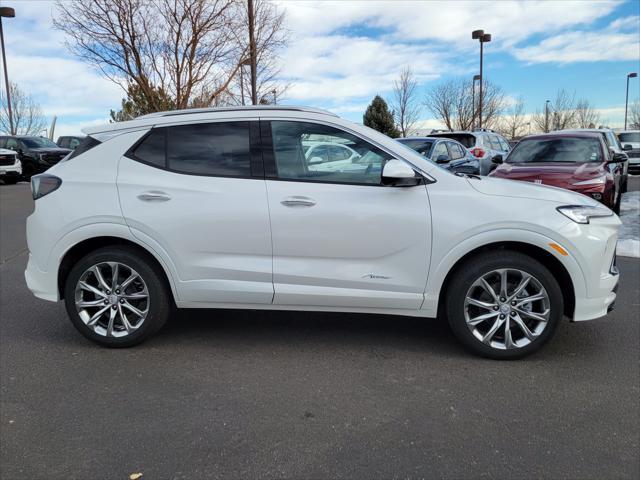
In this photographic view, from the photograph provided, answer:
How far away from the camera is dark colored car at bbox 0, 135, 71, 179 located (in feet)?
69.6

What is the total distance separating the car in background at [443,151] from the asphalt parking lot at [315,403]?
637 centimetres

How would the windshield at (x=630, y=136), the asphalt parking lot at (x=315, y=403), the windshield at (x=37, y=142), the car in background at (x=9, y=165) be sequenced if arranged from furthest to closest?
1. the windshield at (x=630, y=136)
2. the windshield at (x=37, y=142)
3. the car in background at (x=9, y=165)
4. the asphalt parking lot at (x=315, y=403)

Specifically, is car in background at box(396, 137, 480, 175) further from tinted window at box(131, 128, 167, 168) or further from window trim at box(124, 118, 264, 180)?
tinted window at box(131, 128, 167, 168)

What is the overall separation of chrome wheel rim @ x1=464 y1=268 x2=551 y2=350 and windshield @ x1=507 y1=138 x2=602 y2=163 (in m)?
6.26

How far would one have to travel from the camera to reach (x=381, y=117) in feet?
116

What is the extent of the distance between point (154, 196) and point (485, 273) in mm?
2479

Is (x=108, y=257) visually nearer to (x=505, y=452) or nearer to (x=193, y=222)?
(x=193, y=222)

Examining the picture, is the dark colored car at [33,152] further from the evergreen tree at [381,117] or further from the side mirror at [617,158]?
the evergreen tree at [381,117]

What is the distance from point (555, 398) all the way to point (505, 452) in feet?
2.58

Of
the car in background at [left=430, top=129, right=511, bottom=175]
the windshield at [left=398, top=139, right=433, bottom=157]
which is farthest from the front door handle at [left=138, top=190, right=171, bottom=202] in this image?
the car in background at [left=430, top=129, right=511, bottom=175]

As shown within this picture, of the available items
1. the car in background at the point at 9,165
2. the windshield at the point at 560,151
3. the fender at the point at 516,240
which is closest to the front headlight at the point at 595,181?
the windshield at the point at 560,151

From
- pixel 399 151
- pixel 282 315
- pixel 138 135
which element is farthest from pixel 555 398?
pixel 138 135

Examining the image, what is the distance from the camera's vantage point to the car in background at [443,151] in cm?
1068

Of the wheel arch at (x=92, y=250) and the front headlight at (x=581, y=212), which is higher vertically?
the front headlight at (x=581, y=212)
